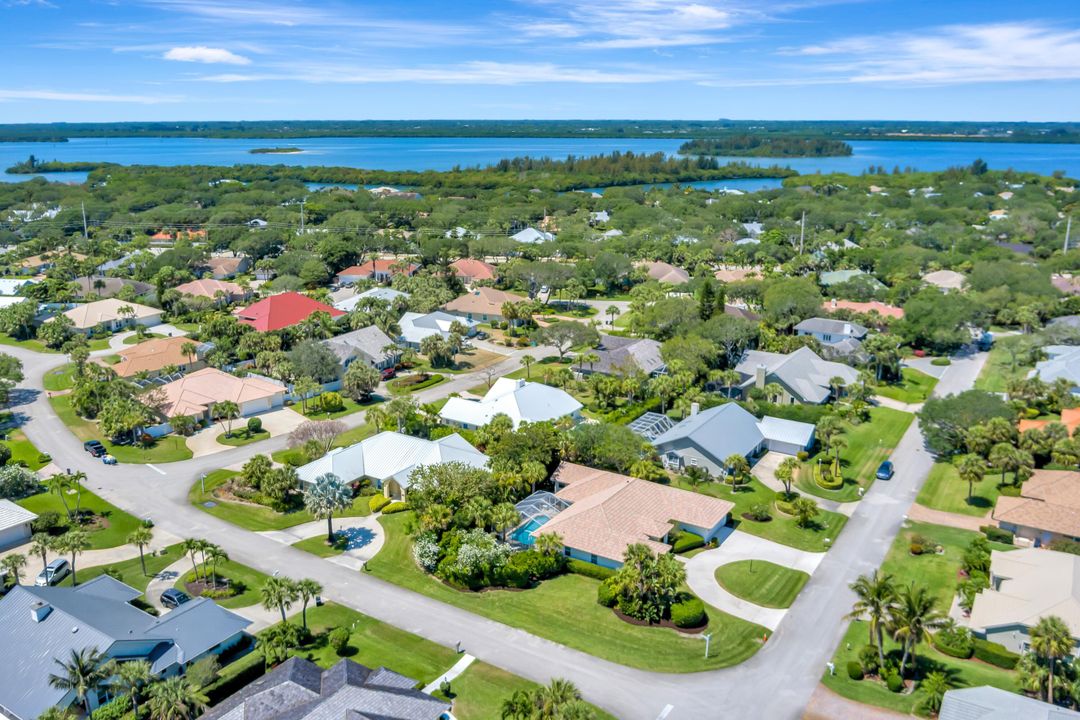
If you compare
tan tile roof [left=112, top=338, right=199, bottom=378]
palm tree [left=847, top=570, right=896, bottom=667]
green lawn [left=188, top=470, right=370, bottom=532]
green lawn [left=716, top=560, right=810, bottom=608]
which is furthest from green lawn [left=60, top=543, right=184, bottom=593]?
palm tree [left=847, top=570, right=896, bottom=667]

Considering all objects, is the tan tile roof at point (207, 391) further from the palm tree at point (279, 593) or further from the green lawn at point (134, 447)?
the palm tree at point (279, 593)

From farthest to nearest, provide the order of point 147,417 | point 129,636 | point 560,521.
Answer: point 147,417, point 560,521, point 129,636

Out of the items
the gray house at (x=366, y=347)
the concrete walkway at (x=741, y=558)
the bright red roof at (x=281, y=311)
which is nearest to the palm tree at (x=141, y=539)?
the concrete walkway at (x=741, y=558)

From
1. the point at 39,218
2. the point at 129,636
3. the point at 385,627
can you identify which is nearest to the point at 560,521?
the point at 385,627

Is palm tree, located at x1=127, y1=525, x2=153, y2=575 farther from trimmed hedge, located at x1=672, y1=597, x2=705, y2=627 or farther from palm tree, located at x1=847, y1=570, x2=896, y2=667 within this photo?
palm tree, located at x1=847, y1=570, x2=896, y2=667

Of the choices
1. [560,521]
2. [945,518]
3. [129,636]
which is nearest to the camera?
[129,636]

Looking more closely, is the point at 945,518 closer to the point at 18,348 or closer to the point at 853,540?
the point at 853,540

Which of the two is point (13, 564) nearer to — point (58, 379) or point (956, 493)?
point (58, 379)
